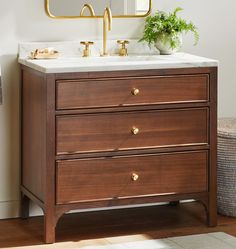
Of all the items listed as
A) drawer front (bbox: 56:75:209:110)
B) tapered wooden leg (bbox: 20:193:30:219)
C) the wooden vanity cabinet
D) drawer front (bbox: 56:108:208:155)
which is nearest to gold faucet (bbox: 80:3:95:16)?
the wooden vanity cabinet

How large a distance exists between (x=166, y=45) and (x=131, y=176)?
0.74 m

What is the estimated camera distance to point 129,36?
4.30m

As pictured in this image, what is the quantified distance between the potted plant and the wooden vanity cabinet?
0.34 metres

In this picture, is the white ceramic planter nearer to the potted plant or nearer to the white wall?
the potted plant

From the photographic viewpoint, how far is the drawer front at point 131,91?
3717 mm

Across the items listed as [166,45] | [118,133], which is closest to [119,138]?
[118,133]

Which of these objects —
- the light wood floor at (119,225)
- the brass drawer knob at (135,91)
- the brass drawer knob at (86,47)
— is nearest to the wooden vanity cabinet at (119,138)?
the brass drawer knob at (135,91)

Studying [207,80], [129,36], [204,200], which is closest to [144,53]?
[129,36]

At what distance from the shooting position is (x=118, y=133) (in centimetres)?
382

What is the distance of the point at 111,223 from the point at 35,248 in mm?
536

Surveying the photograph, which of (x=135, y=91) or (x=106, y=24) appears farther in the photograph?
(x=106, y=24)

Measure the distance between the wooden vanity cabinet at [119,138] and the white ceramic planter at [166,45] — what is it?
1.12 ft

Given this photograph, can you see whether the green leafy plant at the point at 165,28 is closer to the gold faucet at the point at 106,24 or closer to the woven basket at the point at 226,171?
the gold faucet at the point at 106,24

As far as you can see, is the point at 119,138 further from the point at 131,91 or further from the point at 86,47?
the point at 86,47
